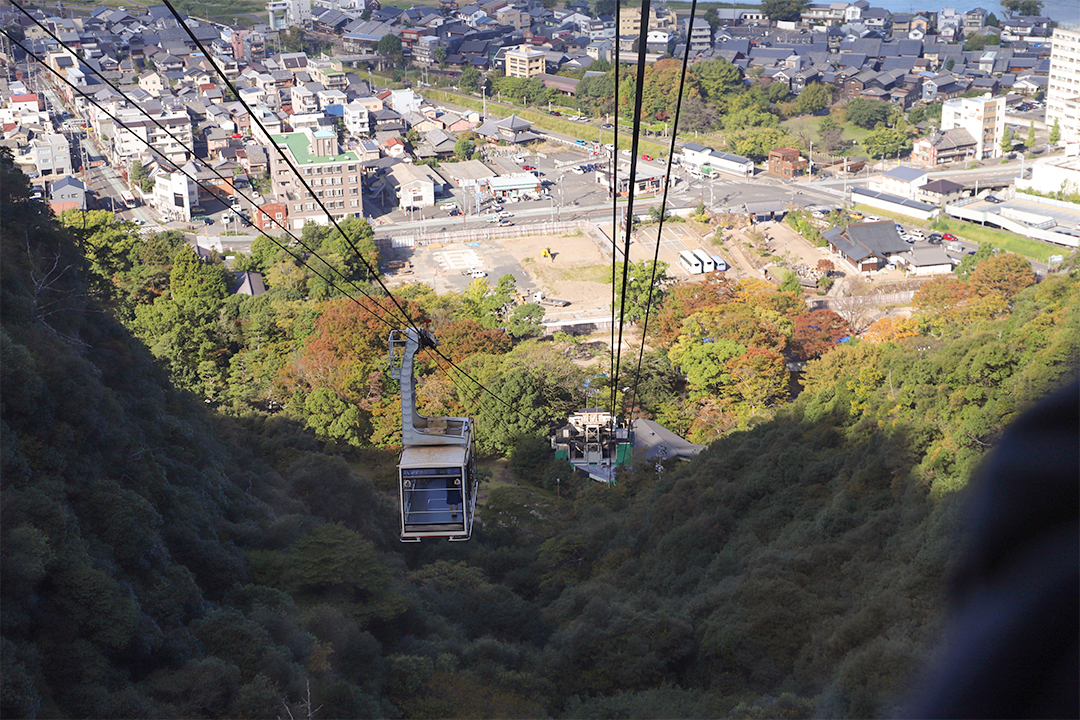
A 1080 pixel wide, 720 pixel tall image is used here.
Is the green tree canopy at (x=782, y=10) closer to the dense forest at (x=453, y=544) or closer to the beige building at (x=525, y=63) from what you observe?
the beige building at (x=525, y=63)

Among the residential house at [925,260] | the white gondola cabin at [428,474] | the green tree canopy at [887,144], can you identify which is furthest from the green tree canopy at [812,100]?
the white gondola cabin at [428,474]

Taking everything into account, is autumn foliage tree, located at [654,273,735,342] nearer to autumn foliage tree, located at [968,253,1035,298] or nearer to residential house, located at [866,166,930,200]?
autumn foliage tree, located at [968,253,1035,298]

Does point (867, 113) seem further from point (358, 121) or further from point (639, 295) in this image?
point (639, 295)

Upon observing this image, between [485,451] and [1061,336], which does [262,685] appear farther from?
[485,451]

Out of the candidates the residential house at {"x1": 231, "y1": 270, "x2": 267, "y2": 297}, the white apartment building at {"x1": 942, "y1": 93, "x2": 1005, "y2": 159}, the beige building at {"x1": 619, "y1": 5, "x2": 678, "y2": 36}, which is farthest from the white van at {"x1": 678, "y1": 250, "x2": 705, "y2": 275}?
the beige building at {"x1": 619, "y1": 5, "x2": 678, "y2": 36}

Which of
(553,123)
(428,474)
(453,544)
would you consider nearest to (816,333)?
(453,544)

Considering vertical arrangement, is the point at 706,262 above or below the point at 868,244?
below
